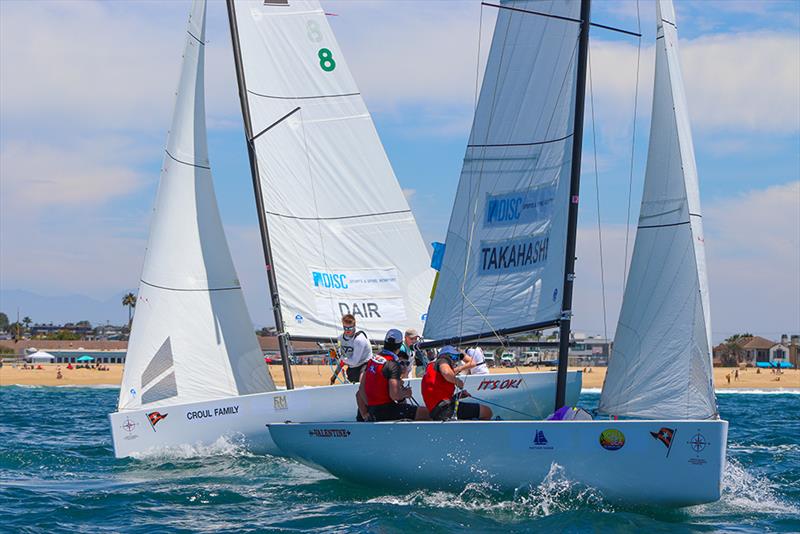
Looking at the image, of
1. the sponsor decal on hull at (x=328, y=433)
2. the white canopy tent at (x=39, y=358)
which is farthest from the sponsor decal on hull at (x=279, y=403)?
the white canopy tent at (x=39, y=358)

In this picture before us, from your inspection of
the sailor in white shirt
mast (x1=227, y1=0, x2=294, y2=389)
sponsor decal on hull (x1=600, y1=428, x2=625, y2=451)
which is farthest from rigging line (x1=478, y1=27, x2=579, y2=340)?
mast (x1=227, y1=0, x2=294, y2=389)

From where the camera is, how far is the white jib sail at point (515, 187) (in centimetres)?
1355

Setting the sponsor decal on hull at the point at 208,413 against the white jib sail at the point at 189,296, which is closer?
the sponsor decal on hull at the point at 208,413

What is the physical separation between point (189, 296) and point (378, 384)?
6.20 meters

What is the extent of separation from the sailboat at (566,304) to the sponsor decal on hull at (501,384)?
102 inches

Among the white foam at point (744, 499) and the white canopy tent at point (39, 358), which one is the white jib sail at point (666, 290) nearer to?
A: the white foam at point (744, 499)

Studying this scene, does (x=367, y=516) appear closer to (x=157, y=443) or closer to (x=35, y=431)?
(x=157, y=443)

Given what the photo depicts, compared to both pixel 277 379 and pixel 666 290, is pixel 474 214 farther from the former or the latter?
pixel 277 379

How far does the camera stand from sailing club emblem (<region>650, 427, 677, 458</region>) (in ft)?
36.0

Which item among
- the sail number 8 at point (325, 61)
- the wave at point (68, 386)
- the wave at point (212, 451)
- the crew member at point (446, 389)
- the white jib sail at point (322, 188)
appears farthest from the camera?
the wave at point (68, 386)

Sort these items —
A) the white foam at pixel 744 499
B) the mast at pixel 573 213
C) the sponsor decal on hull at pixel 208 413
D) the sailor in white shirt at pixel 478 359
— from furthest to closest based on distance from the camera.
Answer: the sponsor decal on hull at pixel 208 413 → the sailor in white shirt at pixel 478 359 → the mast at pixel 573 213 → the white foam at pixel 744 499

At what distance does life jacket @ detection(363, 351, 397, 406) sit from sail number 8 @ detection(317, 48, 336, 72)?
27.1ft

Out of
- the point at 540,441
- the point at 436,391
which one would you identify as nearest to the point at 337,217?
the point at 436,391

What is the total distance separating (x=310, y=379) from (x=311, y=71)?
4302 centimetres
